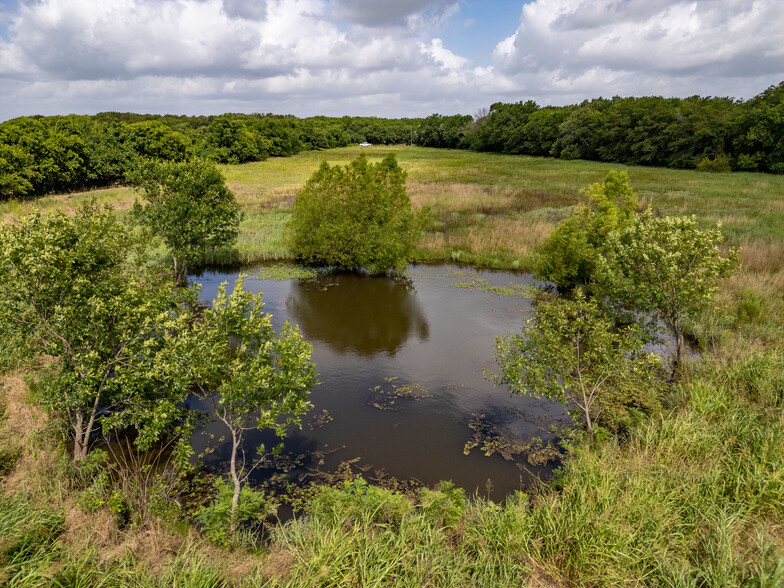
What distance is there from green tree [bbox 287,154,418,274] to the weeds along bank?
18856mm

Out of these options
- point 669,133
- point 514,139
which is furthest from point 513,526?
point 514,139

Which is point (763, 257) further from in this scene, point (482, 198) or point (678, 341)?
point (482, 198)

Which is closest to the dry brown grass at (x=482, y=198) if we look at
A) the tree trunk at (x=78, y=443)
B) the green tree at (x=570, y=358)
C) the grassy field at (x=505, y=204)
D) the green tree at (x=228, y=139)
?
the grassy field at (x=505, y=204)

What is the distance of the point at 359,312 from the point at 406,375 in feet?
24.1

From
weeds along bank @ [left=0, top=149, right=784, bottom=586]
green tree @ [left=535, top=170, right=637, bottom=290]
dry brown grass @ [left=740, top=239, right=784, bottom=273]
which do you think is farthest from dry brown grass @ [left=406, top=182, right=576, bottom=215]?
weeds along bank @ [left=0, top=149, right=784, bottom=586]

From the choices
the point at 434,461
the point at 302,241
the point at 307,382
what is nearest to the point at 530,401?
the point at 434,461

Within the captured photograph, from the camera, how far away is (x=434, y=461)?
44.8 ft

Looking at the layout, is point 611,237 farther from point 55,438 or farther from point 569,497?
point 55,438

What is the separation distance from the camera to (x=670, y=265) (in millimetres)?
14156

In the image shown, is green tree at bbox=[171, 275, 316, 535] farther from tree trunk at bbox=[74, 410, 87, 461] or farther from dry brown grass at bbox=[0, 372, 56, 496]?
dry brown grass at bbox=[0, 372, 56, 496]

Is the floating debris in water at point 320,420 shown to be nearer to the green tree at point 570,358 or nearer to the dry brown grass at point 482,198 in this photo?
the green tree at point 570,358

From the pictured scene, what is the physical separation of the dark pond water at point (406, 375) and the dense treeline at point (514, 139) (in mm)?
21339

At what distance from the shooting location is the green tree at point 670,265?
47.1ft

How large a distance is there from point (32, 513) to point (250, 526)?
4424 millimetres
